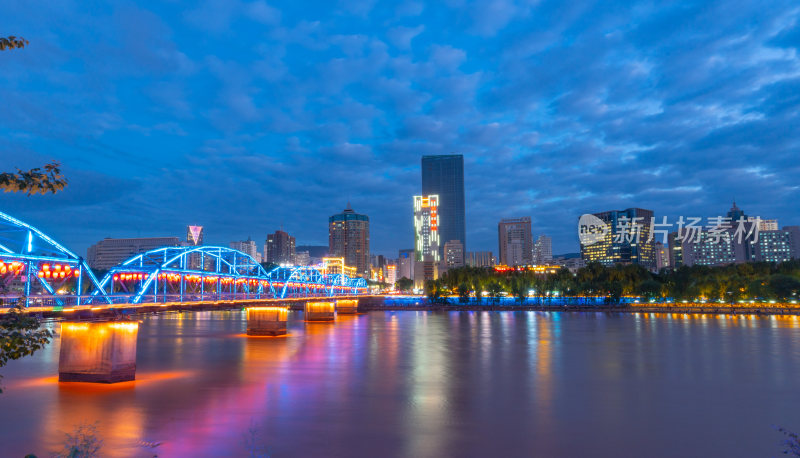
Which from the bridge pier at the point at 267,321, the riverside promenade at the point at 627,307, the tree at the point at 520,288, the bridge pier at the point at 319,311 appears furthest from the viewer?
the tree at the point at 520,288

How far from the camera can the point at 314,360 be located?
5109cm

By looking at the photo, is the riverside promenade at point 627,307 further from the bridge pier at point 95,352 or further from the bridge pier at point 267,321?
the bridge pier at point 95,352

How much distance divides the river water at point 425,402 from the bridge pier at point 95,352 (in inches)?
46.7

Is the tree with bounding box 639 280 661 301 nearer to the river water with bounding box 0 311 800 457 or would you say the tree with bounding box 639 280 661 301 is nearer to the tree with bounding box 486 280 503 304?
the tree with bounding box 486 280 503 304

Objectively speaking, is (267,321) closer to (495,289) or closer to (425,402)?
(425,402)

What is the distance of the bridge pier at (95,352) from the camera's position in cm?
3319

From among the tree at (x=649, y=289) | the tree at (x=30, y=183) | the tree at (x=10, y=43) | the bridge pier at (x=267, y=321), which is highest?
the tree at (x=10, y=43)

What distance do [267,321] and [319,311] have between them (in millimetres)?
39994

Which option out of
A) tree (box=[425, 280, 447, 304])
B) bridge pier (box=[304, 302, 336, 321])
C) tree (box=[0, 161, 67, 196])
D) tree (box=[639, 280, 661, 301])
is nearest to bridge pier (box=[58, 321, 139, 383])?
tree (box=[0, 161, 67, 196])

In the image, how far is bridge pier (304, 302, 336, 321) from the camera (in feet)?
378

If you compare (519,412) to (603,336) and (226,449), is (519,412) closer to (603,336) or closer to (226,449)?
(226,449)

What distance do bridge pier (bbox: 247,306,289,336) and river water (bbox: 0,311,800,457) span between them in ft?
51.3

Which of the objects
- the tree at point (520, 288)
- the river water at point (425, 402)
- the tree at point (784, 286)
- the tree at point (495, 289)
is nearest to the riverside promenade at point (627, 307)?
the tree at point (495, 289)

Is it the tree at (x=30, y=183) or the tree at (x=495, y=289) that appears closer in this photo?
the tree at (x=30, y=183)
